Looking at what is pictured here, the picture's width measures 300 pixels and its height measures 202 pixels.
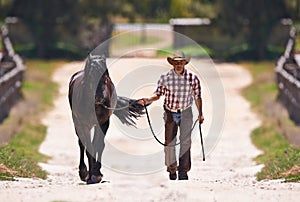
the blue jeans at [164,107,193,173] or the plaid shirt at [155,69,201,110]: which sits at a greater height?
the plaid shirt at [155,69,201,110]

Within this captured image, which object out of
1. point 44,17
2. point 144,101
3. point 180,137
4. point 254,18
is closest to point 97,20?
point 44,17

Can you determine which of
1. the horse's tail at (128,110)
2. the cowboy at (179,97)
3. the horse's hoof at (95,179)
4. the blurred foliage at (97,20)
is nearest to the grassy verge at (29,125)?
the horse's hoof at (95,179)

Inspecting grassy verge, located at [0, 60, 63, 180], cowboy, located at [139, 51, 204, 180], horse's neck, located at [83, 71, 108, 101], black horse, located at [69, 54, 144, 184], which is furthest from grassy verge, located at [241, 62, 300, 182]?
grassy verge, located at [0, 60, 63, 180]

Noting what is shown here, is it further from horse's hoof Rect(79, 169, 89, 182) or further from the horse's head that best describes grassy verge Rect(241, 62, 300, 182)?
the horse's head

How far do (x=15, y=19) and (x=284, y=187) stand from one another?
29.9 m

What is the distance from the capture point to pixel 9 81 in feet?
75.3

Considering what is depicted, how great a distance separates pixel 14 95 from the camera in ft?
77.8

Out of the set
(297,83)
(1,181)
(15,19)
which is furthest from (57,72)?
(1,181)

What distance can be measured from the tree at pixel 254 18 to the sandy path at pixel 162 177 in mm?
10101

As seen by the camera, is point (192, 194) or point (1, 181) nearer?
point (192, 194)

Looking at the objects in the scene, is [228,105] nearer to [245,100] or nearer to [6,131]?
[245,100]

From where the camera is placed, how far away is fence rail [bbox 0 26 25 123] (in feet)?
69.9

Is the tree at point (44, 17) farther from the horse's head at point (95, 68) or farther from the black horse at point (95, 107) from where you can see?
the horse's head at point (95, 68)

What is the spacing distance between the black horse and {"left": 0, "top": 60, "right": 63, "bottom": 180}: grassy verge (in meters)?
1.09
